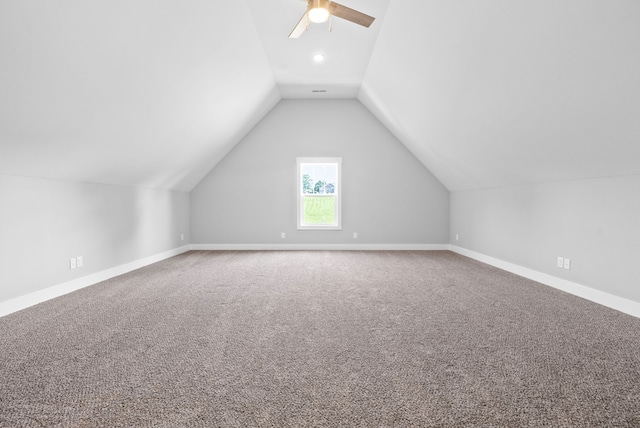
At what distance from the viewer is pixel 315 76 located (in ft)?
16.9

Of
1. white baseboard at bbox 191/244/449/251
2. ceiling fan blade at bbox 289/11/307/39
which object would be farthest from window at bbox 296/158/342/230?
ceiling fan blade at bbox 289/11/307/39

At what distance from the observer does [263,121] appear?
6.34 m

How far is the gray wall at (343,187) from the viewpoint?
6355 mm

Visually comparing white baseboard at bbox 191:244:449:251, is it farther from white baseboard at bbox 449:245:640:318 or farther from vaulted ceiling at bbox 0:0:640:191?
vaulted ceiling at bbox 0:0:640:191

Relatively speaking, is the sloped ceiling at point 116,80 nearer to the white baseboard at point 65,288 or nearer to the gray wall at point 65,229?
the gray wall at point 65,229

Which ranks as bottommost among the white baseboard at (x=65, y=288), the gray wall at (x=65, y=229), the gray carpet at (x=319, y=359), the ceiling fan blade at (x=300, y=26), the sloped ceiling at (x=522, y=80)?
the gray carpet at (x=319, y=359)

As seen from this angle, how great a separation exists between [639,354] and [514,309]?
889mm

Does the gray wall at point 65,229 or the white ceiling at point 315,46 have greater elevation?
the white ceiling at point 315,46

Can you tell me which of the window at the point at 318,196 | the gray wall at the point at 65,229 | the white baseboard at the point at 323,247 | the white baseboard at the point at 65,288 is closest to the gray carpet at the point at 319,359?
the white baseboard at the point at 65,288

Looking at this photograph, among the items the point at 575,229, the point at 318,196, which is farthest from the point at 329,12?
the point at 318,196

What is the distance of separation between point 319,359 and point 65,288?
3046 millimetres

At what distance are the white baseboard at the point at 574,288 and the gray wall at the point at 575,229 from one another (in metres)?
0.05

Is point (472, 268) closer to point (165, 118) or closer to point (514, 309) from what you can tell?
point (514, 309)

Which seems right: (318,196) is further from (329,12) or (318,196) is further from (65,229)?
(65,229)
